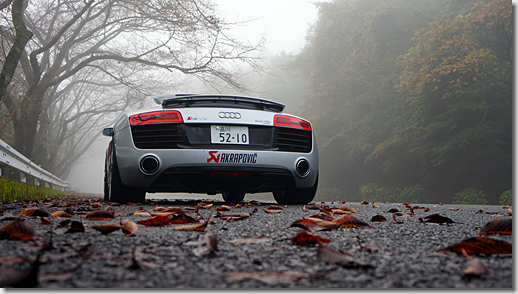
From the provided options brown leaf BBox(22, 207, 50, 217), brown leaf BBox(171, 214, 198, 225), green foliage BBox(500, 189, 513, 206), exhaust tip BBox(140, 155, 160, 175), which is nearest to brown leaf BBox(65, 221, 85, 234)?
brown leaf BBox(171, 214, 198, 225)

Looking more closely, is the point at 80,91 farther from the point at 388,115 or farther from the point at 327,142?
the point at 388,115

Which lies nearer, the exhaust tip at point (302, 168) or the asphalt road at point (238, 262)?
the asphalt road at point (238, 262)

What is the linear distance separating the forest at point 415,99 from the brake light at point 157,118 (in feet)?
42.4

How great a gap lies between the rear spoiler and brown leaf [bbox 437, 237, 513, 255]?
296cm

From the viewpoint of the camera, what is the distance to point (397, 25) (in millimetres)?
22641

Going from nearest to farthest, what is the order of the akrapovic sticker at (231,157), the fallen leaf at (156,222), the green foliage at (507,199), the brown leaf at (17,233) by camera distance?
the brown leaf at (17,233) → the fallen leaf at (156,222) → the akrapovic sticker at (231,157) → the green foliage at (507,199)

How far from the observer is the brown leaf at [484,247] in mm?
1505

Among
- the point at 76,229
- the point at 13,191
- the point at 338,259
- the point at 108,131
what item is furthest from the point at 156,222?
the point at 13,191

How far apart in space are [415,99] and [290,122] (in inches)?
575

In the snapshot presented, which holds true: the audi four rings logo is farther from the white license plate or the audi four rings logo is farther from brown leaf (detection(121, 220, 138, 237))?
brown leaf (detection(121, 220, 138, 237))

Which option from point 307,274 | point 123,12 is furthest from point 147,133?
point 123,12

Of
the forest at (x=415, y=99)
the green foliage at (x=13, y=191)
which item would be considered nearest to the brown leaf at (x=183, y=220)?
the green foliage at (x=13, y=191)

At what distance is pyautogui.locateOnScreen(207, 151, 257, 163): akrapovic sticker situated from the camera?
3.93 m

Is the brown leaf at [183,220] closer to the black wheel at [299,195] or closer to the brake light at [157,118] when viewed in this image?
the brake light at [157,118]
